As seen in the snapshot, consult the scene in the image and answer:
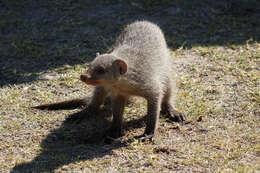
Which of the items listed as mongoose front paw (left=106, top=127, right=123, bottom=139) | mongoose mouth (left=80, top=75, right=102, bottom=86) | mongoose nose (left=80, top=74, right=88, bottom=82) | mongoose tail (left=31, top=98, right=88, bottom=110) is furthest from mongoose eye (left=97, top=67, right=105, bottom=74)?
mongoose tail (left=31, top=98, right=88, bottom=110)

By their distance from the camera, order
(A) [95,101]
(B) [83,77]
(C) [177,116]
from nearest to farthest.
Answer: (B) [83,77] < (C) [177,116] < (A) [95,101]

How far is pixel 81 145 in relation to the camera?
5113 mm

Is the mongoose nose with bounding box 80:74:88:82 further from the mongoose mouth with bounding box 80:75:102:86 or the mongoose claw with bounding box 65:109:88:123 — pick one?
the mongoose claw with bounding box 65:109:88:123

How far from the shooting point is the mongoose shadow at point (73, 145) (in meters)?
4.73

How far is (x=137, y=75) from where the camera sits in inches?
206

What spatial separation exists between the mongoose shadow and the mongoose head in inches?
30.2

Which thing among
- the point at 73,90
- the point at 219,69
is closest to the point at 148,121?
the point at 73,90

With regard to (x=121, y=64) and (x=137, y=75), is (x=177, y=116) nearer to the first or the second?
(x=137, y=75)

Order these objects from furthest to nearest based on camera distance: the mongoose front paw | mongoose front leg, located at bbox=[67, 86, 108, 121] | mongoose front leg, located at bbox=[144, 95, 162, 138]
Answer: mongoose front leg, located at bbox=[67, 86, 108, 121] < the mongoose front paw < mongoose front leg, located at bbox=[144, 95, 162, 138]

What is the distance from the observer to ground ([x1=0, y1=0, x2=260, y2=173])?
15.7 feet

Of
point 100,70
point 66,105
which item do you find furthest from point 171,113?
point 66,105

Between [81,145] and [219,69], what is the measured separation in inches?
116

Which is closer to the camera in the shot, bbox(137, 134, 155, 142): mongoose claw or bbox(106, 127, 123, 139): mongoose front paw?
bbox(137, 134, 155, 142): mongoose claw

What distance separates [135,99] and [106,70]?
1.51 metres
